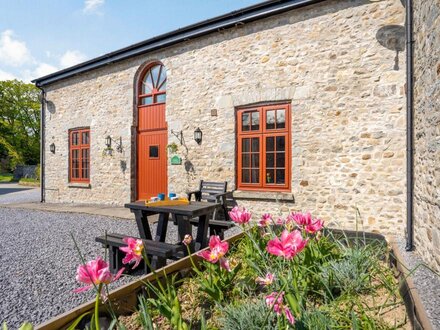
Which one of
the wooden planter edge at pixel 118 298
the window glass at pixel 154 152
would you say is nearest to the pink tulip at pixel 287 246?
the wooden planter edge at pixel 118 298

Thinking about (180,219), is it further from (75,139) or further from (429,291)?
(75,139)

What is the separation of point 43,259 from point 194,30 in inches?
228

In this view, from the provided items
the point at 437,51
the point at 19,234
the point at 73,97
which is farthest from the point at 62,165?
the point at 437,51

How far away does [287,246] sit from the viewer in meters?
1.42

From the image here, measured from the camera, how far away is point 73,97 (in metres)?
9.35

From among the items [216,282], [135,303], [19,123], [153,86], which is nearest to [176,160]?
[153,86]

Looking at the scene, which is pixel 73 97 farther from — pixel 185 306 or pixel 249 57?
pixel 185 306

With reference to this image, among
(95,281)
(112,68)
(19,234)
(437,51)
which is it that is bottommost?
(19,234)

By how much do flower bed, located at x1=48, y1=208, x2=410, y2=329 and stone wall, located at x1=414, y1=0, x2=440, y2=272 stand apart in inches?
26.8

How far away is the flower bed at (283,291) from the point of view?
61.3 inches

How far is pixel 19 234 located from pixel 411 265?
6.39m

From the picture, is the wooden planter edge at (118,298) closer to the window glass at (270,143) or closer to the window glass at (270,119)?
the window glass at (270,143)

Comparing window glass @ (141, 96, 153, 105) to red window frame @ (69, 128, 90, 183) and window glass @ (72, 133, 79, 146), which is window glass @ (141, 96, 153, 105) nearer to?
red window frame @ (69, 128, 90, 183)

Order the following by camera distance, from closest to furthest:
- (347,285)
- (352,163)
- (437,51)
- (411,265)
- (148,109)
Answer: (347,285) → (437,51) → (411,265) → (352,163) → (148,109)
